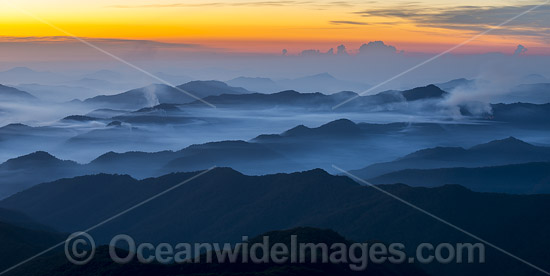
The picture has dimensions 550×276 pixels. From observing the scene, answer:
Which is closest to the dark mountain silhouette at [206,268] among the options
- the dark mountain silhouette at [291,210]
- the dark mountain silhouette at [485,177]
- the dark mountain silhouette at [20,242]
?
the dark mountain silhouette at [20,242]

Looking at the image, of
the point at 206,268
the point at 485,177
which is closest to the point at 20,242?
the point at 206,268

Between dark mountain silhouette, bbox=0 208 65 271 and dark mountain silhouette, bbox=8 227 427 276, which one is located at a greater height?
dark mountain silhouette, bbox=8 227 427 276

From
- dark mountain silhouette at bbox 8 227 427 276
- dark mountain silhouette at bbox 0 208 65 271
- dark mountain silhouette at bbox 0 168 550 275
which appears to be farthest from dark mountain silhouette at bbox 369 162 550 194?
dark mountain silhouette at bbox 0 208 65 271

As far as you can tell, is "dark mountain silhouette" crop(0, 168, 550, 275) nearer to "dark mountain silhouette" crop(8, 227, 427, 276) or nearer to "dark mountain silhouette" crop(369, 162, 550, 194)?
"dark mountain silhouette" crop(8, 227, 427, 276)

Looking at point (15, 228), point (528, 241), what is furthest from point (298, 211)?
point (15, 228)

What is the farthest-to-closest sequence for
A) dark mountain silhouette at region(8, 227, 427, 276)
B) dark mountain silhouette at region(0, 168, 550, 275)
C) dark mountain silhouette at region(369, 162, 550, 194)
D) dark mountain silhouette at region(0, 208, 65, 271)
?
1. dark mountain silhouette at region(369, 162, 550, 194)
2. dark mountain silhouette at region(0, 168, 550, 275)
3. dark mountain silhouette at region(0, 208, 65, 271)
4. dark mountain silhouette at region(8, 227, 427, 276)

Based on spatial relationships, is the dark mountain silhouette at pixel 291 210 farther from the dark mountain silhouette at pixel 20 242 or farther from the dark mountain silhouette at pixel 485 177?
the dark mountain silhouette at pixel 485 177

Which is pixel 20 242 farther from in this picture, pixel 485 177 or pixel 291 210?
pixel 485 177
